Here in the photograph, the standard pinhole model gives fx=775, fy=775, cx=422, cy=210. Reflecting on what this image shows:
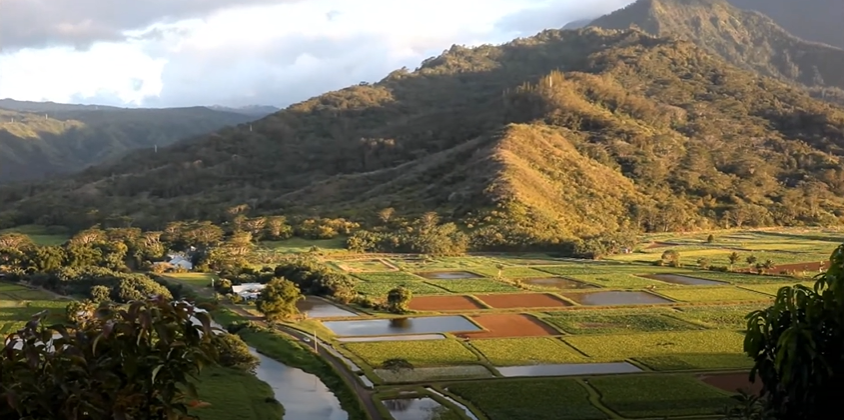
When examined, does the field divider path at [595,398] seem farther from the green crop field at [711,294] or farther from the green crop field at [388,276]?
the green crop field at [388,276]

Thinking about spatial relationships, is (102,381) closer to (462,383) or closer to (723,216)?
(462,383)

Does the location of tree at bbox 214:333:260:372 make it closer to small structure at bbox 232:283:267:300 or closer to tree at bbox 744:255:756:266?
small structure at bbox 232:283:267:300

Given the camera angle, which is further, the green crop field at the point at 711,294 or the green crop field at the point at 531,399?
the green crop field at the point at 711,294

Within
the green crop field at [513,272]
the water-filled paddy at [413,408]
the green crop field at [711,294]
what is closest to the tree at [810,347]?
the water-filled paddy at [413,408]

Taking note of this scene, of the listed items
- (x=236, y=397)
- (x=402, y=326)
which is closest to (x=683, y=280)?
(x=402, y=326)

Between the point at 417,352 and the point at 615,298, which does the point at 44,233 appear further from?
the point at 417,352

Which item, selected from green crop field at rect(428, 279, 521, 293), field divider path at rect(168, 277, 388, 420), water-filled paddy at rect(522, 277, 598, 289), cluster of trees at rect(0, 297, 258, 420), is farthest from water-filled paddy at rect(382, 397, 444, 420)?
water-filled paddy at rect(522, 277, 598, 289)

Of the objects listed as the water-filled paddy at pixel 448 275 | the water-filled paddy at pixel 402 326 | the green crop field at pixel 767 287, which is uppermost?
the green crop field at pixel 767 287
